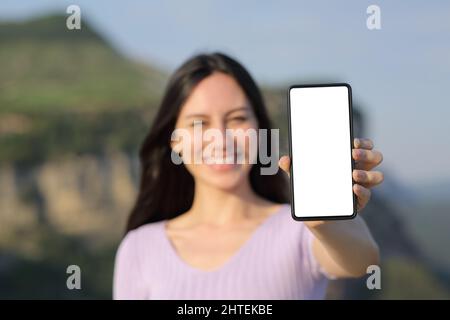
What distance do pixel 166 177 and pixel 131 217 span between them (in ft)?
0.49

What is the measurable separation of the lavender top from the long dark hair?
0.47 feet

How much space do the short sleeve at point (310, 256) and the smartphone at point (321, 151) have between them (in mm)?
413

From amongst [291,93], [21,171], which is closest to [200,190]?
[291,93]

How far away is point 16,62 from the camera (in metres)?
4.45

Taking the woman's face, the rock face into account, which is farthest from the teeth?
the rock face

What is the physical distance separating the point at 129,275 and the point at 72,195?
232cm

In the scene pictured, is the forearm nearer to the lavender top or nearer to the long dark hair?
the lavender top

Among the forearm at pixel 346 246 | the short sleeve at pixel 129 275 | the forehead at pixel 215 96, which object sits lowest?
the short sleeve at pixel 129 275

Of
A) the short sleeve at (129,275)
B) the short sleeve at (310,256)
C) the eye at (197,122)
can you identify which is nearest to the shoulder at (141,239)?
the short sleeve at (129,275)

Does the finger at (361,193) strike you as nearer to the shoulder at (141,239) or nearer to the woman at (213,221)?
the woman at (213,221)

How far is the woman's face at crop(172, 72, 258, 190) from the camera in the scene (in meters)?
1.92

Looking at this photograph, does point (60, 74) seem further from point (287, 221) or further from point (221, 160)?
point (287, 221)

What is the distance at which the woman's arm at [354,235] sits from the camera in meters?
1.23
